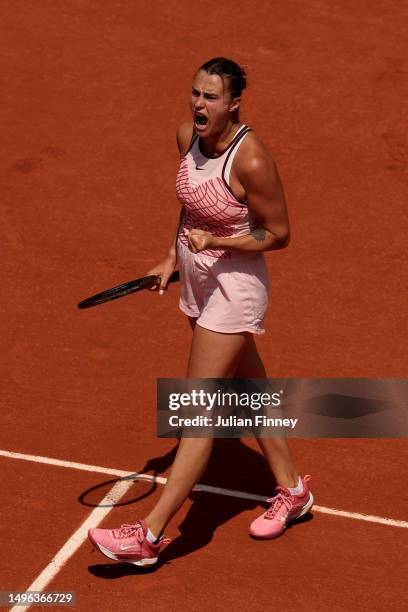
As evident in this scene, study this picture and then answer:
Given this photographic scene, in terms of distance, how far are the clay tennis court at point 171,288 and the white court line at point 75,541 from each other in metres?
0.02

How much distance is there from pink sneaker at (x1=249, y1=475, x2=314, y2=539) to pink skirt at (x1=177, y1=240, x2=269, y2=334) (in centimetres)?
110

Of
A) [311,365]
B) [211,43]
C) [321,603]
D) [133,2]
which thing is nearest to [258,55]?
[211,43]

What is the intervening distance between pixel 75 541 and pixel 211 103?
266cm

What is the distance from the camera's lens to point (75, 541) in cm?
738

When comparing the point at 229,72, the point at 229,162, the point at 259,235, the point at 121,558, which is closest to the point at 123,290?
the point at 259,235

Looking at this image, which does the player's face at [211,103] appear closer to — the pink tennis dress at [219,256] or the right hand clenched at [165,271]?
the pink tennis dress at [219,256]

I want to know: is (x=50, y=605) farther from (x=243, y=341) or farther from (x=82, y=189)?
(x=82, y=189)

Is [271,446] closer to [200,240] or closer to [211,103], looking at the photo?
[200,240]

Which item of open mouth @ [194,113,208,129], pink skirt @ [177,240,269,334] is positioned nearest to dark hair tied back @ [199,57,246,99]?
open mouth @ [194,113,208,129]

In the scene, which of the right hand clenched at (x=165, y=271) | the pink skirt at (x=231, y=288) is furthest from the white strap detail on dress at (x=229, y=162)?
the right hand clenched at (x=165, y=271)

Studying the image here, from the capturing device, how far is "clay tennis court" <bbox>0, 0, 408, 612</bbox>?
7277 mm

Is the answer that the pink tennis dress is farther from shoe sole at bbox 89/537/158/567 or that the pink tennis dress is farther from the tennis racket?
shoe sole at bbox 89/537/158/567

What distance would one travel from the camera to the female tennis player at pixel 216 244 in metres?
6.70

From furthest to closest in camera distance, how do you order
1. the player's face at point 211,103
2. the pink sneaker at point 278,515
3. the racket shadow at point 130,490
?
the racket shadow at point 130,490 → the pink sneaker at point 278,515 → the player's face at point 211,103
